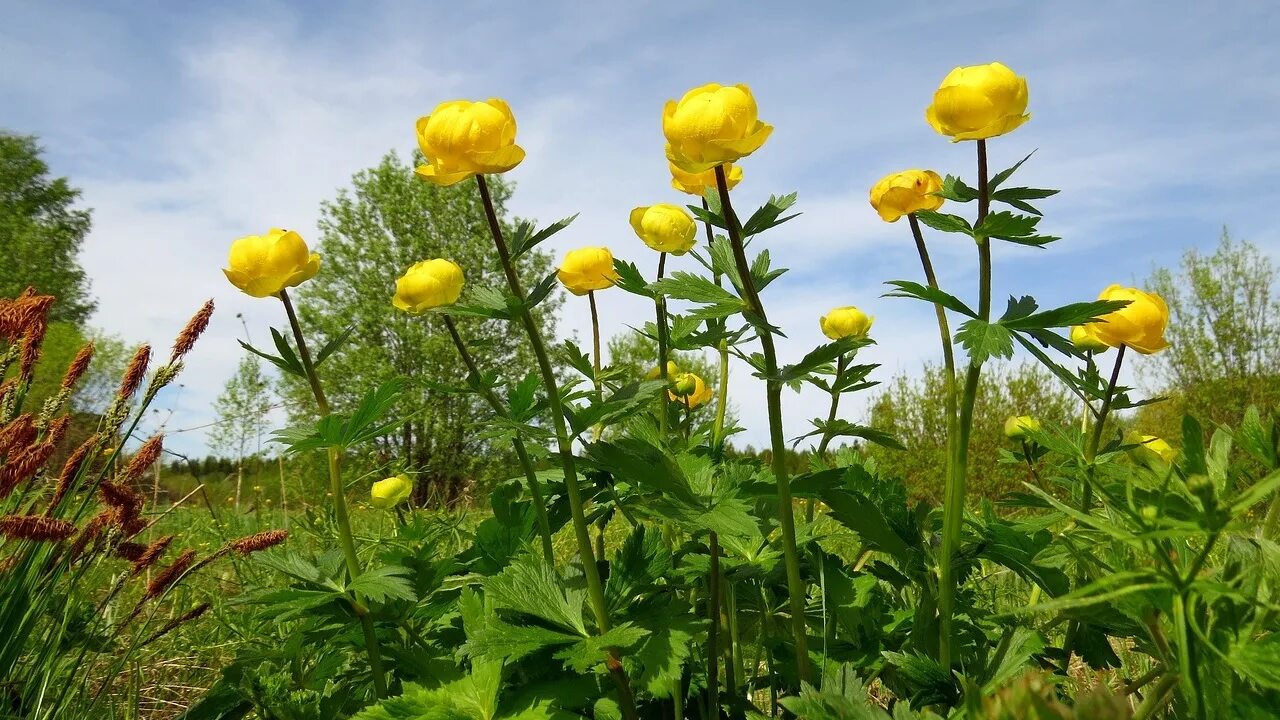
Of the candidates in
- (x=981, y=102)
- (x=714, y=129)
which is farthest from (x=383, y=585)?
(x=981, y=102)

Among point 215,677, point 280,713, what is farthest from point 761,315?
point 215,677

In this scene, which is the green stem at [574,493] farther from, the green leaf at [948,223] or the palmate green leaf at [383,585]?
the green leaf at [948,223]

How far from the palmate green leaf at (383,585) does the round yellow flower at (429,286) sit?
352 millimetres

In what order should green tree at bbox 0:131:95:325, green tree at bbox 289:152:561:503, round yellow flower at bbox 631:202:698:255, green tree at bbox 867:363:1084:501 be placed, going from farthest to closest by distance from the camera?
green tree at bbox 0:131:95:325, green tree at bbox 289:152:561:503, green tree at bbox 867:363:1084:501, round yellow flower at bbox 631:202:698:255

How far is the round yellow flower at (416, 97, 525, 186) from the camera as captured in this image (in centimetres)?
91

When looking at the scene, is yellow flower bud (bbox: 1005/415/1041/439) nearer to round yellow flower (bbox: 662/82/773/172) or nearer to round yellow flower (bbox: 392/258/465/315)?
round yellow flower (bbox: 662/82/773/172)

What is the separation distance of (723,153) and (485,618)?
0.58 meters

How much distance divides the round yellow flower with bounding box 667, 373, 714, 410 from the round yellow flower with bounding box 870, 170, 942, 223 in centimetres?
45

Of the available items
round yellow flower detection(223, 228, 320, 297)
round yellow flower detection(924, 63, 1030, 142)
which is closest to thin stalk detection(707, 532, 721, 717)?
round yellow flower detection(924, 63, 1030, 142)

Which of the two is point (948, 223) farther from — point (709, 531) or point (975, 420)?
point (975, 420)

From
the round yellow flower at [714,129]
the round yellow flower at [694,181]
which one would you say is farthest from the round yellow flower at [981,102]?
the round yellow flower at [694,181]

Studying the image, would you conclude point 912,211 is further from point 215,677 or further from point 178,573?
point 215,677

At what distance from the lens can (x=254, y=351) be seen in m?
1.04

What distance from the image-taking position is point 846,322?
151cm
